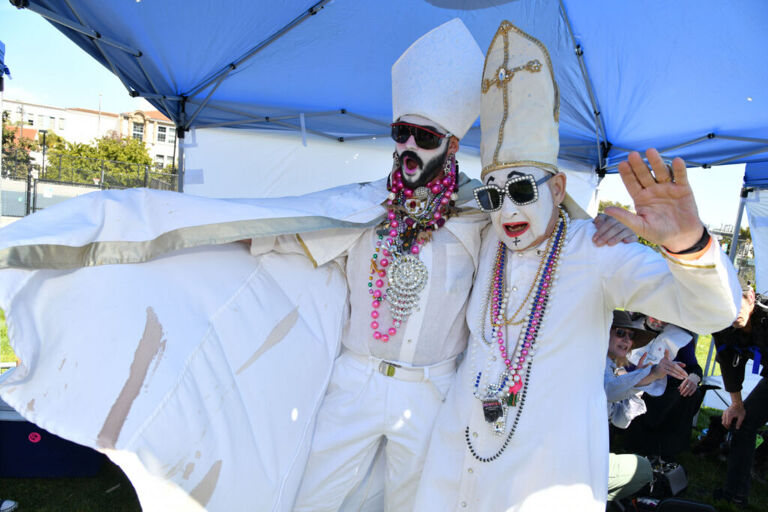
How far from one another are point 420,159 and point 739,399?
2959 mm

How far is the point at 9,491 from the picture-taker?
113 inches

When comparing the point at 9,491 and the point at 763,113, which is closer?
the point at 9,491

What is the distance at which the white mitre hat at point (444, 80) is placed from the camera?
2.02 metres

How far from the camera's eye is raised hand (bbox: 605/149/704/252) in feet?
4.22

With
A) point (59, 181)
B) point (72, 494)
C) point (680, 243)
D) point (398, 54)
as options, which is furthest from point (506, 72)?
point (59, 181)

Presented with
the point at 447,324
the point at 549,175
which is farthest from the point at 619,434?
the point at 549,175

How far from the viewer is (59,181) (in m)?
16.0

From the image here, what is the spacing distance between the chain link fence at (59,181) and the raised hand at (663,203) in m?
13.1

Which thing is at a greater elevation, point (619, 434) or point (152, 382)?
point (152, 382)

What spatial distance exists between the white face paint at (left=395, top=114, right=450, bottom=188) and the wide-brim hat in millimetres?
2082

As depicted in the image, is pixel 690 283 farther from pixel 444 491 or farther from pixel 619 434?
pixel 619 434

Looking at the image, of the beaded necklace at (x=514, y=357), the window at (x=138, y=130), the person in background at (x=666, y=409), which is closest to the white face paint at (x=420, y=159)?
the beaded necklace at (x=514, y=357)

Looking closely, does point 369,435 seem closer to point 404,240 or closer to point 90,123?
point 404,240

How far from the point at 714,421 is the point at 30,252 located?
477cm
